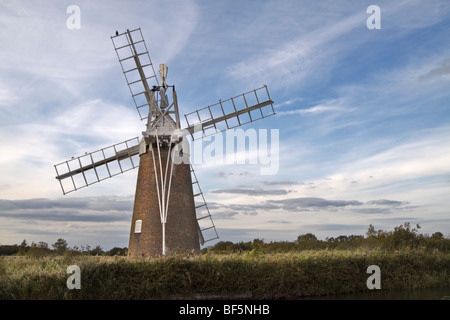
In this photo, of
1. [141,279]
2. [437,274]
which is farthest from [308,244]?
[141,279]

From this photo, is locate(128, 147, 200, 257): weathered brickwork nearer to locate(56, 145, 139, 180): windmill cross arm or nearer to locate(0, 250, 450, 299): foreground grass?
locate(56, 145, 139, 180): windmill cross arm

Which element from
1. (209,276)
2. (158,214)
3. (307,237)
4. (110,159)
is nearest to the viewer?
(209,276)

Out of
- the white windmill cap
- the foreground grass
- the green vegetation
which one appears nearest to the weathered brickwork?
the green vegetation

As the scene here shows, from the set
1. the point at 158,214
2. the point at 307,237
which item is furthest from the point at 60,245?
the point at 307,237

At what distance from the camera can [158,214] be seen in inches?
737

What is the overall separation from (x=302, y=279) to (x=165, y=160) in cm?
819

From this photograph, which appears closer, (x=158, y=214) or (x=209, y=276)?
(x=209, y=276)

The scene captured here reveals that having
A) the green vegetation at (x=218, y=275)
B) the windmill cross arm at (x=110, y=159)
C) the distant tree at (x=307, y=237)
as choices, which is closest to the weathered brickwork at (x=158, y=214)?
the windmill cross arm at (x=110, y=159)

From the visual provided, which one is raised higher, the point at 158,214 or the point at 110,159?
the point at 110,159

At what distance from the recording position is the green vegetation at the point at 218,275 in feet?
42.8

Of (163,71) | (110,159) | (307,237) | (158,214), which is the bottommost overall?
(307,237)

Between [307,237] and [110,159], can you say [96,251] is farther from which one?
[307,237]

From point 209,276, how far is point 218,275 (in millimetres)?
321
